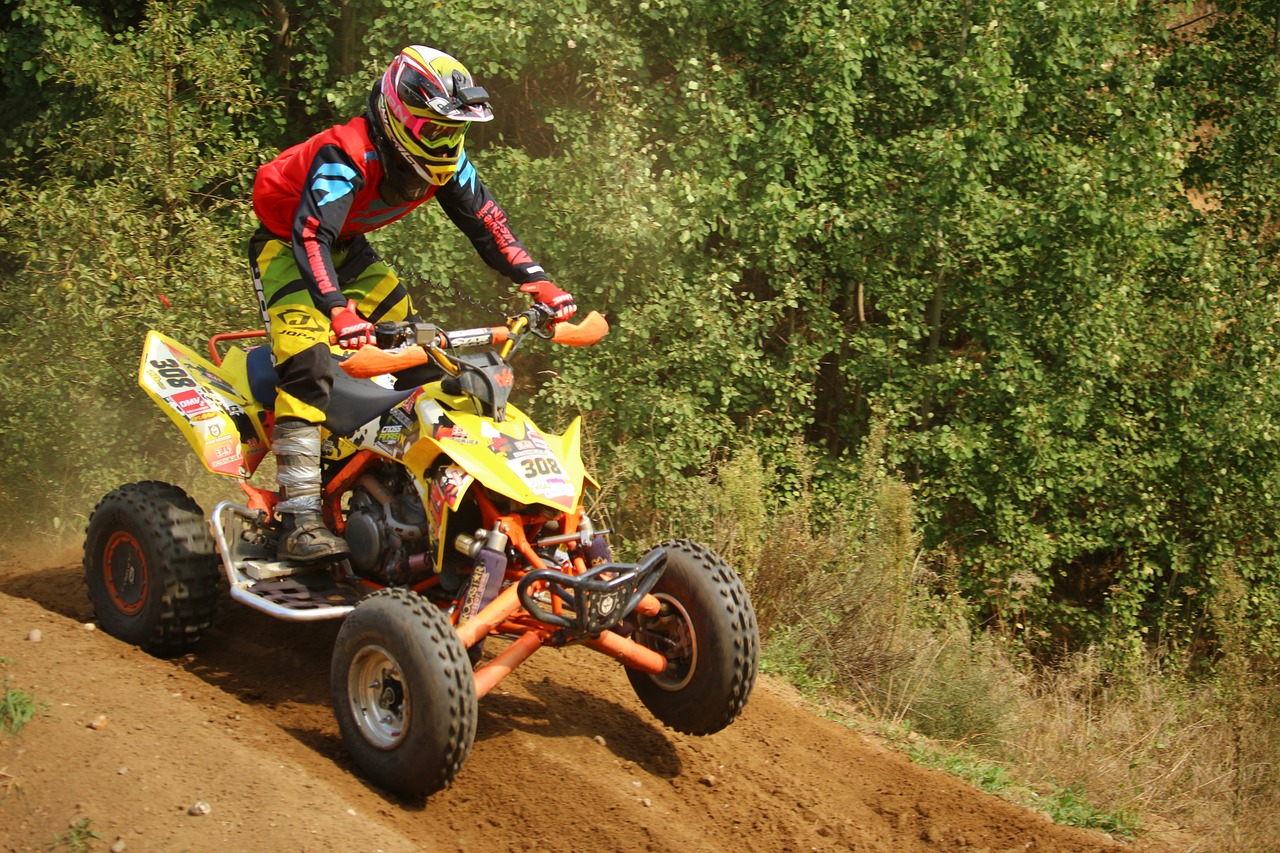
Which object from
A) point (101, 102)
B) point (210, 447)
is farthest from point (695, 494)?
point (101, 102)

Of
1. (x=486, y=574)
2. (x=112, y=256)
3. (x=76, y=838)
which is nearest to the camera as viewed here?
(x=76, y=838)

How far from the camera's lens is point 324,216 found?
5488 millimetres

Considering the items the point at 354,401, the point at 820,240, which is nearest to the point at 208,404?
the point at 354,401

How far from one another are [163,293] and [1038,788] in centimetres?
689

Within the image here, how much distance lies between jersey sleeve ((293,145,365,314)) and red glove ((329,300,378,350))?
0.59 ft

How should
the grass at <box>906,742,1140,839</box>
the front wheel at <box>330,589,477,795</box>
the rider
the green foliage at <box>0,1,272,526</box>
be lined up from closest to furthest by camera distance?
the front wheel at <box>330,589,477,795</box>
the rider
the grass at <box>906,742,1140,839</box>
the green foliage at <box>0,1,272,526</box>

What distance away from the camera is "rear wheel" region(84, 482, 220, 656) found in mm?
5852

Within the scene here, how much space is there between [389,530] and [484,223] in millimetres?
1692

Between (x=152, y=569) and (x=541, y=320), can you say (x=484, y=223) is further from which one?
(x=152, y=569)

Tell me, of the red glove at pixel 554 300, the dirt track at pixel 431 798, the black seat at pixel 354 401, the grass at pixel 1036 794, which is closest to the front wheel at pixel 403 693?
the dirt track at pixel 431 798

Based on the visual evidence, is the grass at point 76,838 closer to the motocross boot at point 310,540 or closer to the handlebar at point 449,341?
the motocross boot at point 310,540

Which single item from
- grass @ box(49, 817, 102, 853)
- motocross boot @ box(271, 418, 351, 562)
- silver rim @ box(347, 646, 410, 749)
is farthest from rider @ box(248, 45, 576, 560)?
grass @ box(49, 817, 102, 853)

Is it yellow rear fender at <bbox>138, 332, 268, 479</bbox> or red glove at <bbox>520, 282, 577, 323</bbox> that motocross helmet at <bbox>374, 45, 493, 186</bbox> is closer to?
red glove at <bbox>520, 282, 577, 323</bbox>

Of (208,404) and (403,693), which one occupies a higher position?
(208,404)
